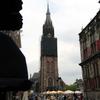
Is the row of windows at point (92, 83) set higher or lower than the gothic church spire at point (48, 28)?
lower

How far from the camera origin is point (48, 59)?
149875 millimetres

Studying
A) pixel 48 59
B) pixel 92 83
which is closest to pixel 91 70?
pixel 92 83

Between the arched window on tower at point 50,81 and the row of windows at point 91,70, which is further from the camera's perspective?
the arched window on tower at point 50,81

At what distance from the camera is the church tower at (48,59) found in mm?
144750

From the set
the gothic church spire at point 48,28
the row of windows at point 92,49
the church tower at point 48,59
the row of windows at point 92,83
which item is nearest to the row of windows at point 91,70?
the row of windows at point 92,83

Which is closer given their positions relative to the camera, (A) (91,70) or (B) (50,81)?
(A) (91,70)

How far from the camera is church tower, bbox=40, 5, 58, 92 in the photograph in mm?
144750

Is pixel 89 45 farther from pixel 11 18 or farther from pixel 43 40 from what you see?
pixel 43 40

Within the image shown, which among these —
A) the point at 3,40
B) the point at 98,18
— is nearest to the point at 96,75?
the point at 98,18

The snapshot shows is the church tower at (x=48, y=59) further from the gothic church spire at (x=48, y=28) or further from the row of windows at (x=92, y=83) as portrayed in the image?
the row of windows at (x=92, y=83)

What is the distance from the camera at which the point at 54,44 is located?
475ft

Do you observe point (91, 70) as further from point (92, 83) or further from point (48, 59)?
point (48, 59)

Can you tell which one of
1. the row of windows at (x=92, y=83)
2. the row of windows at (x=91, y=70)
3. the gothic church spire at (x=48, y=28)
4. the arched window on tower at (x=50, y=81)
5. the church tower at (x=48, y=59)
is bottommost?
the row of windows at (x=92, y=83)

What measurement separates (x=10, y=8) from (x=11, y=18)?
0.13 meters
